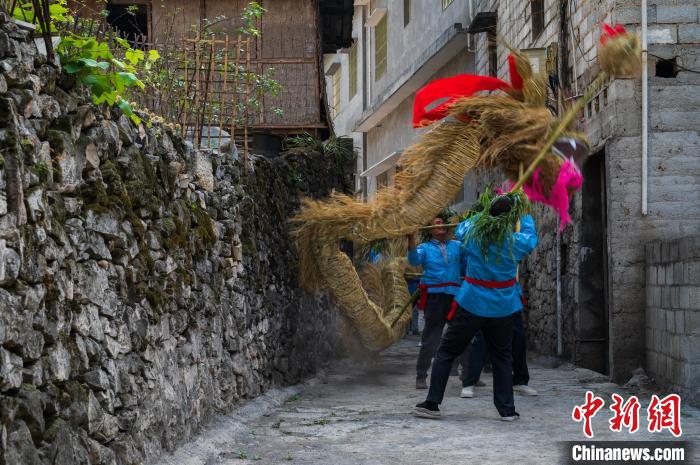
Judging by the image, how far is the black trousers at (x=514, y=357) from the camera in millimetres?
7879

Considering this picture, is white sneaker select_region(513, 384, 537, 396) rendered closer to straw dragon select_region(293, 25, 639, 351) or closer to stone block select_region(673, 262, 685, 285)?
stone block select_region(673, 262, 685, 285)

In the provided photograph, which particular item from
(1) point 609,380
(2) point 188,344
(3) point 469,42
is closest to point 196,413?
(2) point 188,344

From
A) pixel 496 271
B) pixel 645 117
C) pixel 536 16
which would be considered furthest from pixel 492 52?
pixel 496 271

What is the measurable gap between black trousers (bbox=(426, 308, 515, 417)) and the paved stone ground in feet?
0.60

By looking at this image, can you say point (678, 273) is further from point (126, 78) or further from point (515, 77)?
point (126, 78)

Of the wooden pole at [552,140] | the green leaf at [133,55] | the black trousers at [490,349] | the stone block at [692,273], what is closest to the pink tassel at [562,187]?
the wooden pole at [552,140]

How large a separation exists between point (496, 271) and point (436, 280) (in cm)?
184

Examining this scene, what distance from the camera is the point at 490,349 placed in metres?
6.72

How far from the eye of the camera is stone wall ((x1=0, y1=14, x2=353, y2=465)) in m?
3.35

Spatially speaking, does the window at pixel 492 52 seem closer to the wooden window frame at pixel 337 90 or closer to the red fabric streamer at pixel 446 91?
the red fabric streamer at pixel 446 91

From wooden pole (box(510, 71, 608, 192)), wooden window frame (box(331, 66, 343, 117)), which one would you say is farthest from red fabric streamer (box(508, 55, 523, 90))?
wooden window frame (box(331, 66, 343, 117))

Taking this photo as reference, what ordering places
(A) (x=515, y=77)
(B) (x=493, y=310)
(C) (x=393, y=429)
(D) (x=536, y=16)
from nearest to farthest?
(A) (x=515, y=77)
(C) (x=393, y=429)
(B) (x=493, y=310)
(D) (x=536, y=16)

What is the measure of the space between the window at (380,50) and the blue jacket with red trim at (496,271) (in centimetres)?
1635

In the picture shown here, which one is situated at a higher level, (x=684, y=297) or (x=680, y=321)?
(x=684, y=297)
